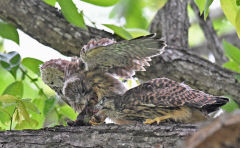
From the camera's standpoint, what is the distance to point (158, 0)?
377 cm

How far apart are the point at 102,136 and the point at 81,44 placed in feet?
5.27

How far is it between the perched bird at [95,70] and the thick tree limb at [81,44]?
0.35 metres

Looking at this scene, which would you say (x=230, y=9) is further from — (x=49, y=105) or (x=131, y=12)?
(x=131, y=12)

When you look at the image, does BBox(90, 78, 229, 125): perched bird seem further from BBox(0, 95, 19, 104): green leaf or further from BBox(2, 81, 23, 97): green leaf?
BBox(2, 81, 23, 97): green leaf

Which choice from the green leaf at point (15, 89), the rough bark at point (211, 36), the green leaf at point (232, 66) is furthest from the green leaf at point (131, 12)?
the green leaf at point (15, 89)

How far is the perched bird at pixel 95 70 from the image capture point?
2918mm

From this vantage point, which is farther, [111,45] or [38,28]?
[38,28]

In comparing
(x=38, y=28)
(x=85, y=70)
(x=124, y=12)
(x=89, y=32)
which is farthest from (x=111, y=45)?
(x=124, y=12)

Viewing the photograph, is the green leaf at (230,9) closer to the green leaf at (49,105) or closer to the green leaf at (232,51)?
the green leaf at (232,51)

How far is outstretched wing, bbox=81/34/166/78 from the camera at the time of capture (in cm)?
282

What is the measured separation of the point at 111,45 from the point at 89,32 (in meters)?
0.95

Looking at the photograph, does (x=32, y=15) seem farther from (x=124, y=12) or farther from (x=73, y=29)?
(x=124, y=12)

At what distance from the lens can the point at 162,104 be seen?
274 cm

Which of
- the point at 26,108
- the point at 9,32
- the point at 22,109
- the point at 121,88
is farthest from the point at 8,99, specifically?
the point at 9,32
